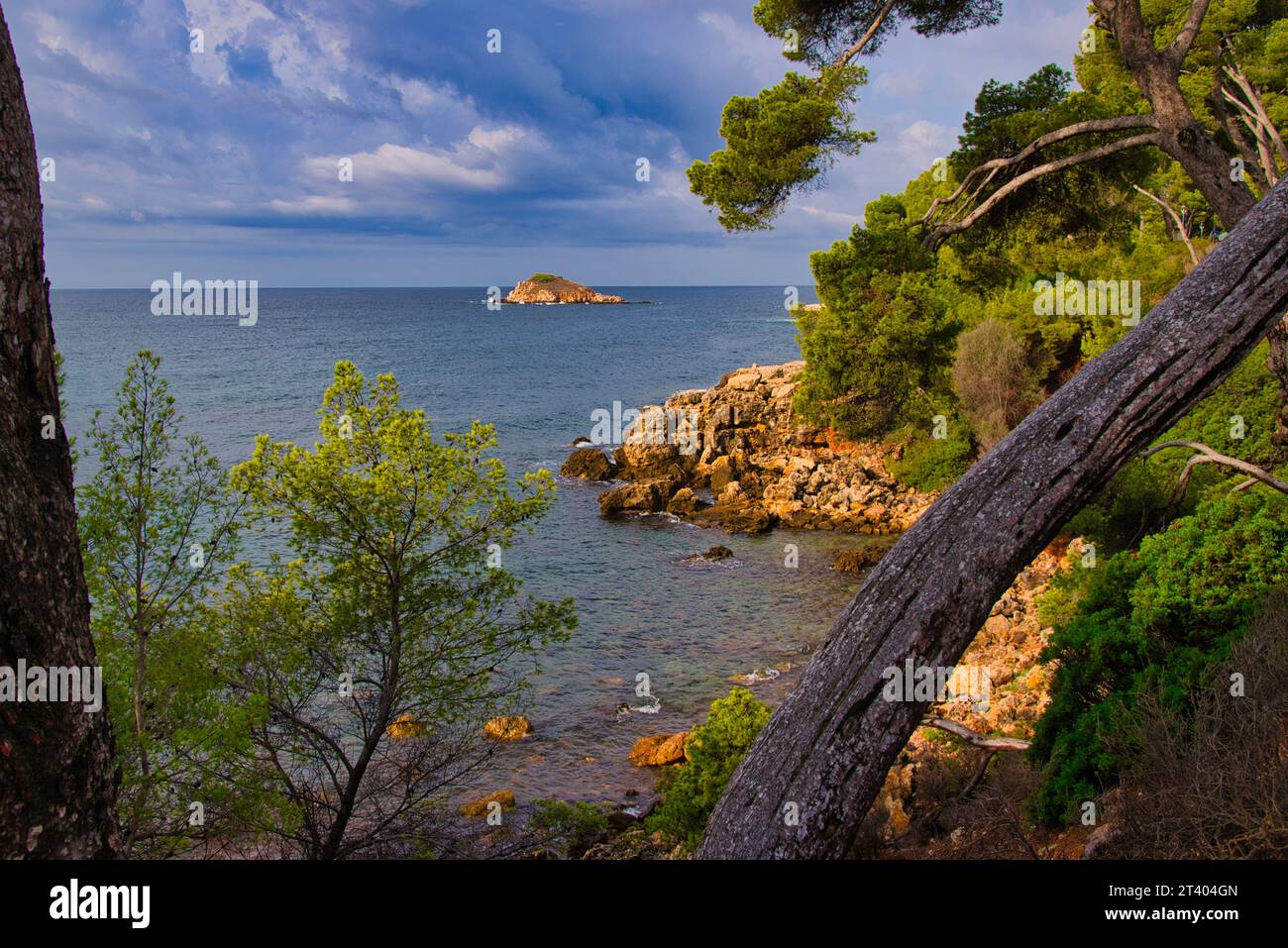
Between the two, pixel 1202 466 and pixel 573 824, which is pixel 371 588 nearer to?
pixel 573 824

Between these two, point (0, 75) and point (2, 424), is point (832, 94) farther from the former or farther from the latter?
point (2, 424)

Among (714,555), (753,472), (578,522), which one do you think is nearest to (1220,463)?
(714,555)

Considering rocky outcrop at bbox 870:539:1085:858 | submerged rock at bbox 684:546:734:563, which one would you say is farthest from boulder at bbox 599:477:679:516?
rocky outcrop at bbox 870:539:1085:858

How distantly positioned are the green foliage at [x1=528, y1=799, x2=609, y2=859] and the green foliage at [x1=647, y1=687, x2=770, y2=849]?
3.54ft

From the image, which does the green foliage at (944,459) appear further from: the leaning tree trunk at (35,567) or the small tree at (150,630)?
the leaning tree trunk at (35,567)

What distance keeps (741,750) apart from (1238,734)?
20.3ft

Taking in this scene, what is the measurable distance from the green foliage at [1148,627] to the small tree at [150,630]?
9.12 metres

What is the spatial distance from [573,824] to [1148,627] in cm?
810

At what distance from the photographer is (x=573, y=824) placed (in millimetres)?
12586

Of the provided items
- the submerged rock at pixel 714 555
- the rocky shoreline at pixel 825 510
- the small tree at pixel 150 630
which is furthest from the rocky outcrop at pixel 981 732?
the submerged rock at pixel 714 555

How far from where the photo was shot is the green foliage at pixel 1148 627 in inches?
366

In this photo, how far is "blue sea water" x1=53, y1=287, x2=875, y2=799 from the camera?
1936 cm
